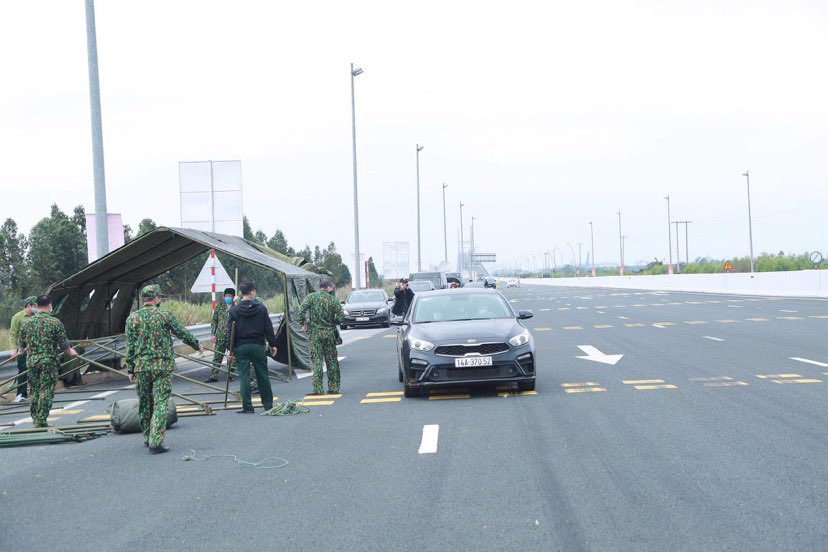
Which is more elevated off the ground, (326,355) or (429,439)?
(326,355)

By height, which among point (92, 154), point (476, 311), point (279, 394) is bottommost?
point (279, 394)

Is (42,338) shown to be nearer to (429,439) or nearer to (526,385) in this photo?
(429,439)

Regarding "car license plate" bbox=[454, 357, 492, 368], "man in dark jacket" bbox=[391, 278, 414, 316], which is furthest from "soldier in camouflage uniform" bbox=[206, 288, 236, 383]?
"man in dark jacket" bbox=[391, 278, 414, 316]

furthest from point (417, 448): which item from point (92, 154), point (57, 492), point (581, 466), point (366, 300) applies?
point (366, 300)

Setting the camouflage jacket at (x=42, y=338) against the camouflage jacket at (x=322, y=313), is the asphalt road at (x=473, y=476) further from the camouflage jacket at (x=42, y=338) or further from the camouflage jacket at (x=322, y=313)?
the camouflage jacket at (x=42, y=338)

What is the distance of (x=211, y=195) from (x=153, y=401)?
13.2 m

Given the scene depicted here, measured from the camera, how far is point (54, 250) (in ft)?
126

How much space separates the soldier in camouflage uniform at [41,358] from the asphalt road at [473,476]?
1.22 m

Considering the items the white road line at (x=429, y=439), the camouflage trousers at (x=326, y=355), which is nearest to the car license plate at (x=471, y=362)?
the white road line at (x=429, y=439)

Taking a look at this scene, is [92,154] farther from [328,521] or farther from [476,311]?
[328,521]

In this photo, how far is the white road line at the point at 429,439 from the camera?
7772mm

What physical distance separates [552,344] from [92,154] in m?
10.7

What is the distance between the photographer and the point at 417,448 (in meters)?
7.91

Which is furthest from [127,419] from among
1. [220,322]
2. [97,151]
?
[97,151]
